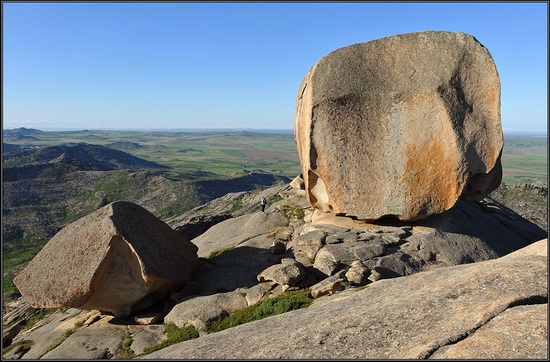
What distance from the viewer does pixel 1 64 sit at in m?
14.7

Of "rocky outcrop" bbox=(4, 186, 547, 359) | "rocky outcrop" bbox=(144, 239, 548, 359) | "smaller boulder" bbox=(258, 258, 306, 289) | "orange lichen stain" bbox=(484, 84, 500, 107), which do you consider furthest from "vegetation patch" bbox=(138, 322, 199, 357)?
"orange lichen stain" bbox=(484, 84, 500, 107)

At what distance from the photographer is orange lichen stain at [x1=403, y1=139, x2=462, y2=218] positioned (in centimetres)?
2009

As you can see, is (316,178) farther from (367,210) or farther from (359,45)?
(359,45)

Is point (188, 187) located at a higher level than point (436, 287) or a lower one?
lower

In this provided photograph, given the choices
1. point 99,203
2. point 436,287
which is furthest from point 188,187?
point 436,287

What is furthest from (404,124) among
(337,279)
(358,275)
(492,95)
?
(337,279)

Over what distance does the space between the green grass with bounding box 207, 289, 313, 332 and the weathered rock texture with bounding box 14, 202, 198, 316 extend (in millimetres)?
4086

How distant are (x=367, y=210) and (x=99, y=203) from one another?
10391cm

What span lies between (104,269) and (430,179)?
16951mm

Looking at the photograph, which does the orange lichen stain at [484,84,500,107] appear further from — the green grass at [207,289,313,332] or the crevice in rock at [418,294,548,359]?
the green grass at [207,289,313,332]

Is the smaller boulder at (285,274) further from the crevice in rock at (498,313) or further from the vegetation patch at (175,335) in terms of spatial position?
the crevice in rock at (498,313)

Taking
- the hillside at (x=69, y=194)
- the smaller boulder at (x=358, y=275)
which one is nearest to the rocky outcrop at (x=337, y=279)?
the smaller boulder at (x=358, y=275)

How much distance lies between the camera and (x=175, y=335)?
51.2 ft

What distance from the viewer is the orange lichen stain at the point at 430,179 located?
65.9ft
